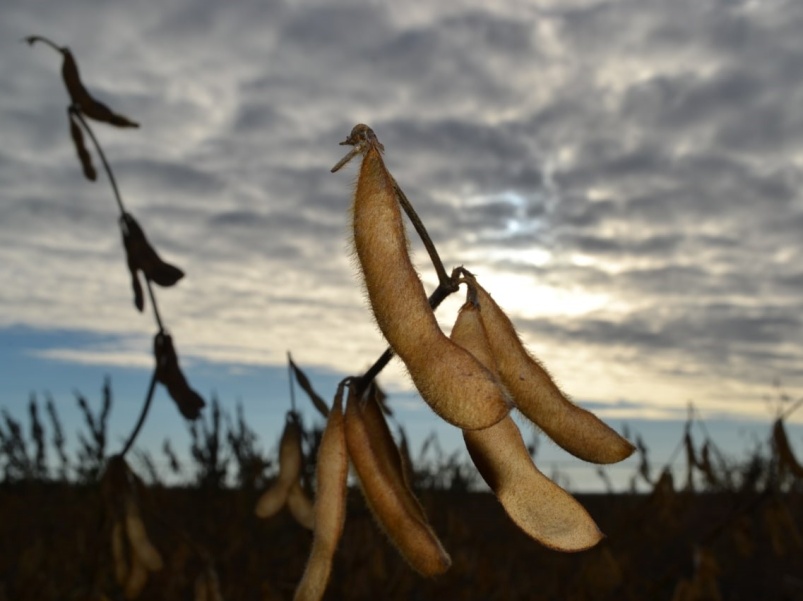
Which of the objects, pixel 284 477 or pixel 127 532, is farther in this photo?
Answer: pixel 127 532

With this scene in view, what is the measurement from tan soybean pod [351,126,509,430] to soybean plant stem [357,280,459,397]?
0.07 m

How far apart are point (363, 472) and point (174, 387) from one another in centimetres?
131

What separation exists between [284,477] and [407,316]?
0.86 m

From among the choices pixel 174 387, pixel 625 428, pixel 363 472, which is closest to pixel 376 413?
pixel 363 472

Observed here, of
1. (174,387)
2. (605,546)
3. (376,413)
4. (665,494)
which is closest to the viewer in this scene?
(376,413)

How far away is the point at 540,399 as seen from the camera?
0.82 m

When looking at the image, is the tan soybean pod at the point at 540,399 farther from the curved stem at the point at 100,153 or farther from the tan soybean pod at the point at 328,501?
the curved stem at the point at 100,153

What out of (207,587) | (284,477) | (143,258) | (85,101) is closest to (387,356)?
(284,477)

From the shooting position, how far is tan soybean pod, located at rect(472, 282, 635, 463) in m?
0.82

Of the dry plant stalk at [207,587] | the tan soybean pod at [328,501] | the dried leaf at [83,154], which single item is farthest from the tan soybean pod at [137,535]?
the tan soybean pod at [328,501]

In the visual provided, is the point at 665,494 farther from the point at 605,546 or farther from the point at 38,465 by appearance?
the point at 38,465

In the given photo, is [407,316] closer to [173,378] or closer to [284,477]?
[284,477]

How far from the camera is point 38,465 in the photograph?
25.1 ft

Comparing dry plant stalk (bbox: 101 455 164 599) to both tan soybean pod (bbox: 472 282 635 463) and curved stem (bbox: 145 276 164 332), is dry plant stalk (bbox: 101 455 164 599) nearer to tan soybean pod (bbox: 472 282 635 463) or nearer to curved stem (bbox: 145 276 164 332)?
curved stem (bbox: 145 276 164 332)
